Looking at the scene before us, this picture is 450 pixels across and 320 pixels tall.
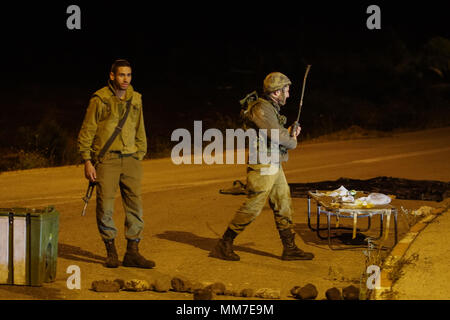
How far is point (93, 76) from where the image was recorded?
122 feet

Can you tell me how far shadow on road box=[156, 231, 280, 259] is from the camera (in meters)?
9.08

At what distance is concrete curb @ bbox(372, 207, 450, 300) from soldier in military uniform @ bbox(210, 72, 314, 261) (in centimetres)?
84

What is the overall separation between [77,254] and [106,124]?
152 cm

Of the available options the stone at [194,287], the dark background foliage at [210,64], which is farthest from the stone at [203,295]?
the dark background foliage at [210,64]

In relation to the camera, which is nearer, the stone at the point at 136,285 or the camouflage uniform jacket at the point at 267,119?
the stone at the point at 136,285

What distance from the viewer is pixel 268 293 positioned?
693 centimetres

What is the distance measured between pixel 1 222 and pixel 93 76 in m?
30.5

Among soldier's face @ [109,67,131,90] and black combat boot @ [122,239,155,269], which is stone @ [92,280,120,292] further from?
soldier's face @ [109,67,131,90]

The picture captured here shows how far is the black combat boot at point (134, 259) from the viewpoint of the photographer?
8180 millimetres

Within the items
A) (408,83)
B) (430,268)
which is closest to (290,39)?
(408,83)

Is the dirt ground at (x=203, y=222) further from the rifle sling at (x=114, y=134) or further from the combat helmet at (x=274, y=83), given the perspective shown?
the combat helmet at (x=274, y=83)

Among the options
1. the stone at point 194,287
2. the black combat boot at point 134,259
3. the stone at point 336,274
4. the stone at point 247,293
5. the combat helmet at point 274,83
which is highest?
the combat helmet at point 274,83

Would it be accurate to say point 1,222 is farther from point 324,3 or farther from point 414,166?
point 324,3

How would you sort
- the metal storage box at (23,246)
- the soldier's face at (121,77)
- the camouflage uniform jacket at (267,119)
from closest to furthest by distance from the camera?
the metal storage box at (23,246) < the soldier's face at (121,77) < the camouflage uniform jacket at (267,119)
